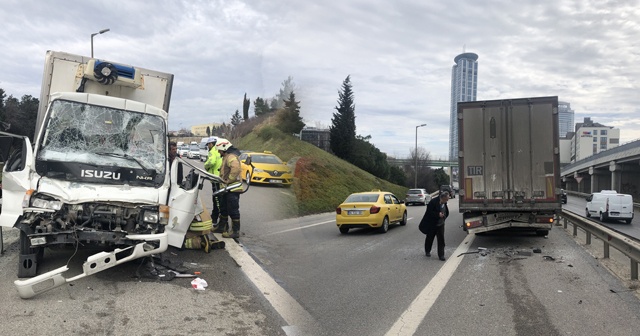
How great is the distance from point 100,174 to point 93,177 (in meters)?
0.10

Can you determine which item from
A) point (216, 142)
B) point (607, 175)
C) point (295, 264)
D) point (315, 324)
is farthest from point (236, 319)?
point (607, 175)

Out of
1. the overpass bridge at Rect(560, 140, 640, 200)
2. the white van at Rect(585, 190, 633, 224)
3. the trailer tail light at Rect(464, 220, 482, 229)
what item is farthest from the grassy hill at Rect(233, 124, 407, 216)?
the overpass bridge at Rect(560, 140, 640, 200)

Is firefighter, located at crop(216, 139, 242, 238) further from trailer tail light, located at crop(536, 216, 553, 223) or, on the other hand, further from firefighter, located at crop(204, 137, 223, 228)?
trailer tail light, located at crop(536, 216, 553, 223)

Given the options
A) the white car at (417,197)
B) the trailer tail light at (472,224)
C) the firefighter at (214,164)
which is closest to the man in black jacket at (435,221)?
the trailer tail light at (472,224)

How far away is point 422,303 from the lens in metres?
6.39

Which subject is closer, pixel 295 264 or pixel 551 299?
pixel 551 299

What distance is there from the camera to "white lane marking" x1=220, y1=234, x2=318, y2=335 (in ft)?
18.3

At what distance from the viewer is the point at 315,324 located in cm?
555

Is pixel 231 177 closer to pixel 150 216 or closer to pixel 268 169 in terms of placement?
pixel 150 216

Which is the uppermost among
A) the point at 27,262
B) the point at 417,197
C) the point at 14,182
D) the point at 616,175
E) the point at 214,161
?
the point at 616,175

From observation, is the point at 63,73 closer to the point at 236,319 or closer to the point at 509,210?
the point at 236,319

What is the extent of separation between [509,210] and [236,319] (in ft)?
30.1

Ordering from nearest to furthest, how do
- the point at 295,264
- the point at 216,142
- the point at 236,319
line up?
the point at 236,319 < the point at 295,264 < the point at 216,142

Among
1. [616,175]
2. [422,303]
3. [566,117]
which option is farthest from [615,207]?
[566,117]
